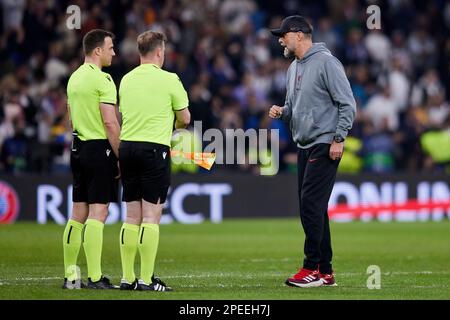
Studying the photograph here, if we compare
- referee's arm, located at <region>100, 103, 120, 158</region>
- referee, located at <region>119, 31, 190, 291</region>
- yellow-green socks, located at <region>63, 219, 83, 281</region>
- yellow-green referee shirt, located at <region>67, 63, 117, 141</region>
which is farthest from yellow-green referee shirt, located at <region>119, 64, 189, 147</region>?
yellow-green socks, located at <region>63, 219, 83, 281</region>

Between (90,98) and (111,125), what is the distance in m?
0.34

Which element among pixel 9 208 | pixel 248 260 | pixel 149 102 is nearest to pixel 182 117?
pixel 149 102

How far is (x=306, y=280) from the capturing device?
10.6 meters

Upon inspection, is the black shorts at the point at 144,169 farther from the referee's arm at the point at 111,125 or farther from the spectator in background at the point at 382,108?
the spectator in background at the point at 382,108

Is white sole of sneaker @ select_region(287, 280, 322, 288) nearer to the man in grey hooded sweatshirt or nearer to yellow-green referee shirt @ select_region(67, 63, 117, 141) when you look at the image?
the man in grey hooded sweatshirt

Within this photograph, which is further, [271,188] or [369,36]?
[369,36]

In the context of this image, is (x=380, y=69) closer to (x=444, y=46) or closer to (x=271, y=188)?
(x=444, y=46)

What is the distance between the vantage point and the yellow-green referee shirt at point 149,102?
994 centimetres

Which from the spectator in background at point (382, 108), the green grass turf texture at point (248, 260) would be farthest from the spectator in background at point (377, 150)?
the green grass turf texture at point (248, 260)

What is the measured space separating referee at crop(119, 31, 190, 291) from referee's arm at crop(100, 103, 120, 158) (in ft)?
0.37

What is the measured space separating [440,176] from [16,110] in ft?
29.1
